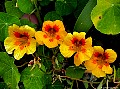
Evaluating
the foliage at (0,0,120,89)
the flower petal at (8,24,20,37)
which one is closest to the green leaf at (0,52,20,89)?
the foliage at (0,0,120,89)

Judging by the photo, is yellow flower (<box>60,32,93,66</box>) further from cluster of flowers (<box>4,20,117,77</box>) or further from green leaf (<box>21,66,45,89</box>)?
green leaf (<box>21,66,45,89</box>)

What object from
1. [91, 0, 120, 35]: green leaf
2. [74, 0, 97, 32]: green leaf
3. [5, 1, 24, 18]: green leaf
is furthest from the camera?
[5, 1, 24, 18]: green leaf

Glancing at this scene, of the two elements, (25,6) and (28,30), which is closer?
(28,30)

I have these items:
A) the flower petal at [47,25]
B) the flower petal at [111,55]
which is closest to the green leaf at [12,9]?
the flower petal at [47,25]

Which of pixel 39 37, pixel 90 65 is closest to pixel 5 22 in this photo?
pixel 39 37

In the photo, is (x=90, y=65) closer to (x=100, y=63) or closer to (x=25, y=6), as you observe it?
(x=100, y=63)
